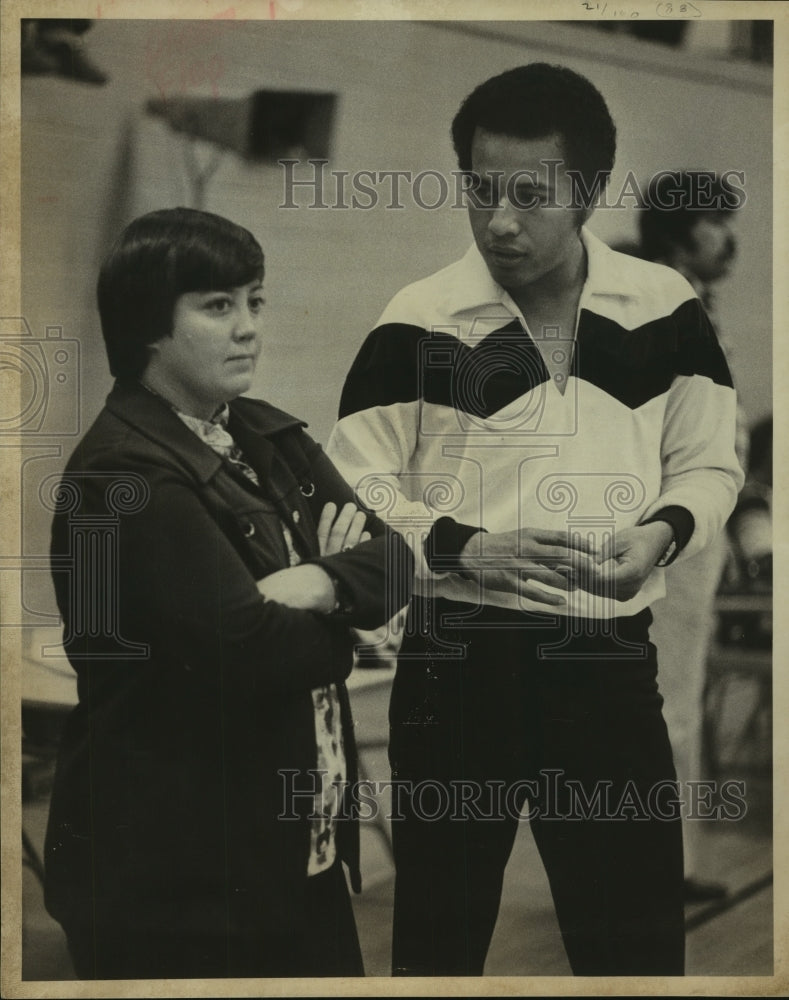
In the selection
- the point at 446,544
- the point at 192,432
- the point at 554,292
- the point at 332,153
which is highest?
the point at 332,153

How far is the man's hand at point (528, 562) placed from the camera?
305cm

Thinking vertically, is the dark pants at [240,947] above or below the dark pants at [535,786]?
below

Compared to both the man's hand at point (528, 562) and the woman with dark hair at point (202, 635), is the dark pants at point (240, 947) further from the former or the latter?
the man's hand at point (528, 562)

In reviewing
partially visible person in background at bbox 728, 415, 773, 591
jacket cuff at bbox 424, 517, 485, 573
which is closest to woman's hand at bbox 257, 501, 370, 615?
jacket cuff at bbox 424, 517, 485, 573

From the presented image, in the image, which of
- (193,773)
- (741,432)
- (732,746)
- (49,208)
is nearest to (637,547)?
(741,432)

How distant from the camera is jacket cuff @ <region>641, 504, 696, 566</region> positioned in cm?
309

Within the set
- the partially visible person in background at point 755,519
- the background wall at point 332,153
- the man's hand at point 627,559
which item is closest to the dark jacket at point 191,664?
the background wall at point 332,153

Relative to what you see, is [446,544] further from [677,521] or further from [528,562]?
[677,521]

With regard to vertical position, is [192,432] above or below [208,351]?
below

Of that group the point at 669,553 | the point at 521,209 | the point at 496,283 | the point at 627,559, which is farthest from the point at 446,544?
the point at 521,209

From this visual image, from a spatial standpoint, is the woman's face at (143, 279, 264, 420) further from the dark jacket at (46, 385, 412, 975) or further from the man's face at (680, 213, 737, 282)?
the man's face at (680, 213, 737, 282)

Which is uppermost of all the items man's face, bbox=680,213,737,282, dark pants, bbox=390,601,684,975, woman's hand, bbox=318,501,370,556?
man's face, bbox=680,213,737,282

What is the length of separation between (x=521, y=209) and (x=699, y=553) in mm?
1145

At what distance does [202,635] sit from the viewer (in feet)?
9.70
